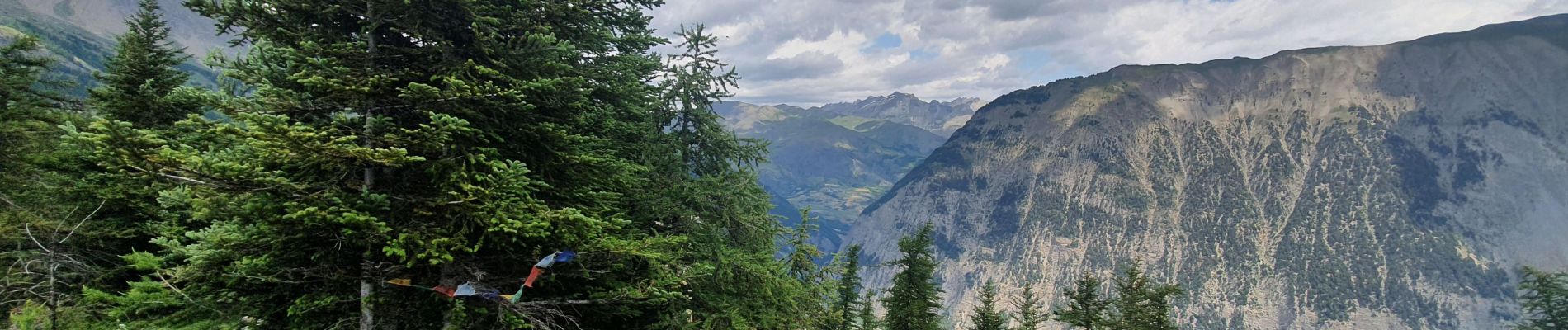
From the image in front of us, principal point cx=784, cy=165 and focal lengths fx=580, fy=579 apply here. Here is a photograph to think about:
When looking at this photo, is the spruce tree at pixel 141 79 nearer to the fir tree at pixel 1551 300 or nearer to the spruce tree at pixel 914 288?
the spruce tree at pixel 914 288

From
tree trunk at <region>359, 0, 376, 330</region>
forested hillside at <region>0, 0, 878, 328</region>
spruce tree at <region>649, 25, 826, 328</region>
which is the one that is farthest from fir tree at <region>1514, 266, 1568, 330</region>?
tree trunk at <region>359, 0, 376, 330</region>

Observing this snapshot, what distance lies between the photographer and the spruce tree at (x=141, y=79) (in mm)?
15812

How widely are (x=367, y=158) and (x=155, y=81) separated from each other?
16679 mm

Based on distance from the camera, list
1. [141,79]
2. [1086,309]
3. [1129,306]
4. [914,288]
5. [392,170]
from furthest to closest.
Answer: [1086,309], [914,288], [1129,306], [141,79], [392,170]

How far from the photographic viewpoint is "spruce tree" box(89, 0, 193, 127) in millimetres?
15812

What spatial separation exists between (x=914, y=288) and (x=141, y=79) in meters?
28.3

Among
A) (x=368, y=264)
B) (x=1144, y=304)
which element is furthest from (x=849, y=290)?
(x=368, y=264)

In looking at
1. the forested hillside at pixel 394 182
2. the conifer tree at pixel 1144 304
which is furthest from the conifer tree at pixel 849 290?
the forested hillside at pixel 394 182

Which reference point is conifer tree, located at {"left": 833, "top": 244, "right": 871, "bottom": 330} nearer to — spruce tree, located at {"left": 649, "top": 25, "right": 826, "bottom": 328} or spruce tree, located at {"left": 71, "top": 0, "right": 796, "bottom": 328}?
spruce tree, located at {"left": 649, "top": 25, "right": 826, "bottom": 328}

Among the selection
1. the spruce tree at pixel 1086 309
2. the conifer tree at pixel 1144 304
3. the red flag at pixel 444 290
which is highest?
the red flag at pixel 444 290

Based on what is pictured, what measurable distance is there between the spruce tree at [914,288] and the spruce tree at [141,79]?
2575 cm

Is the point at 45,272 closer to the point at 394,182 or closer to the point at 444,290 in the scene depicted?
the point at 394,182

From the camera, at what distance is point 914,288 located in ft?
91.2

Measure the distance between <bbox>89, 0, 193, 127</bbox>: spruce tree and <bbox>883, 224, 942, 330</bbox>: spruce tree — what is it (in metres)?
25.7
